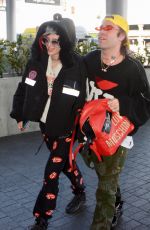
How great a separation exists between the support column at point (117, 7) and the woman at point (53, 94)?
6.57 meters

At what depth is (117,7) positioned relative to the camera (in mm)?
9789

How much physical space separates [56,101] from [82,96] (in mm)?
226

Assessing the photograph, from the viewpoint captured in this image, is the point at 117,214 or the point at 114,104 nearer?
the point at 114,104

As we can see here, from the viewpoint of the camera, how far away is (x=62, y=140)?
141 inches


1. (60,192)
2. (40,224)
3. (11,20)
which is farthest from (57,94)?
(11,20)

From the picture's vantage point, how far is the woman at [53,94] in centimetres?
344

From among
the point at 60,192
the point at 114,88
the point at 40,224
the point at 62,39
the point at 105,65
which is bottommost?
the point at 60,192

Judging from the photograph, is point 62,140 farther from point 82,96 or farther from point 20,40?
point 20,40

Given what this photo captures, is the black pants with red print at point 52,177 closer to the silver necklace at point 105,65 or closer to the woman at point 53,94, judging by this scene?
the woman at point 53,94

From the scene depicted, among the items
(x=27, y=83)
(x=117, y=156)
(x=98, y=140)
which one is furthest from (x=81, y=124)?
(x=27, y=83)

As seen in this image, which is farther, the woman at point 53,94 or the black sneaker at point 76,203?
the black sneaker at point 76,203

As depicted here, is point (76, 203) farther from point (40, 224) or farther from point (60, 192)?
point (40, 224)

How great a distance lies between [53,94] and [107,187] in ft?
2.95

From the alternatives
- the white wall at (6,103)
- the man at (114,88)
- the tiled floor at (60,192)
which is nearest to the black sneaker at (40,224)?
the tiled floor at (60,192)
